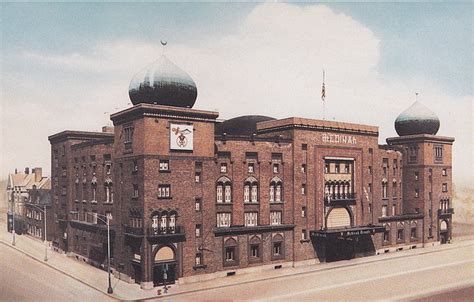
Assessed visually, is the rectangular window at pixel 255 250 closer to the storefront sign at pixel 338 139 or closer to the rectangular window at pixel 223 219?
the rectangular window at pixel 223 219

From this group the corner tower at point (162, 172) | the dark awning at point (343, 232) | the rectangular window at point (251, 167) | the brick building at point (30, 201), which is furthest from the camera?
the brick building at point (30, 201)

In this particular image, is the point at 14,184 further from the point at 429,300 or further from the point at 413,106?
the point at 429,300

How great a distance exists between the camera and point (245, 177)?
5597 centimetres

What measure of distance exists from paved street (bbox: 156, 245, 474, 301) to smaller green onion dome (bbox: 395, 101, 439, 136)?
24.7 m

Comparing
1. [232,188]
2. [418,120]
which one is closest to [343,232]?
[232,188]

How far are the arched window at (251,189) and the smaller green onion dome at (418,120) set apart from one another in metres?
36.3

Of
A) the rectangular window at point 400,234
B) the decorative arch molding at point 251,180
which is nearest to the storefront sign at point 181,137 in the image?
the decorative arch molding at point 251,180

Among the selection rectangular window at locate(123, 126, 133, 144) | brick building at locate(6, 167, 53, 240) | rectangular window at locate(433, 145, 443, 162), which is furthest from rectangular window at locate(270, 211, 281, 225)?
brick building at locate(6, 167, 53, 240)

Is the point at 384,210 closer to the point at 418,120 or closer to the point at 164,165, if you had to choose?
the point at 418,120

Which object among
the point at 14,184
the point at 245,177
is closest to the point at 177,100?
the point at 245,177

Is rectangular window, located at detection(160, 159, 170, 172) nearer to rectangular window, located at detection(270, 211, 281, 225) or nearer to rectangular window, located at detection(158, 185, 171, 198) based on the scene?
rectangular window, located at detection(158, 185, 171, 198)

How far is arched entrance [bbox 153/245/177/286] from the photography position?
4803 centimetres

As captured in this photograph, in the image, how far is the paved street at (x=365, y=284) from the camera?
143 ft

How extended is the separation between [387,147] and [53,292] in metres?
53.1
